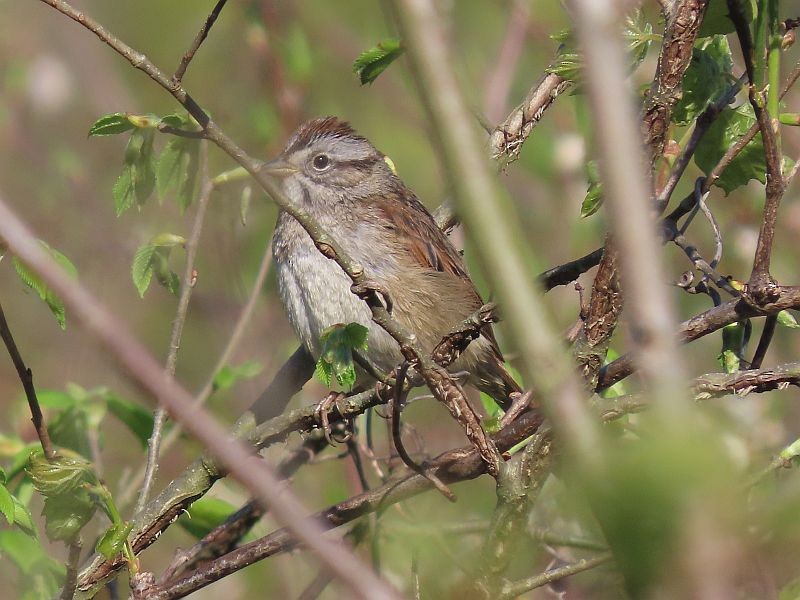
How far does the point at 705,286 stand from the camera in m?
2.17

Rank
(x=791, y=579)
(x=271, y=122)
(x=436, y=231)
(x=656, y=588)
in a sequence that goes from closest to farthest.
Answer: (x=656, y=588) → (x=791, y=579) → (x=436, y=231) → (x=271, y=122)

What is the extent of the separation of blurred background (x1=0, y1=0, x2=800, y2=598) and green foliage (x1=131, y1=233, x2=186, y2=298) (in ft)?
2.47

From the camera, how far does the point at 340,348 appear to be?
78.0 inches

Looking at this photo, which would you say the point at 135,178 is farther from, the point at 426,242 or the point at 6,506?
the point at 426,242

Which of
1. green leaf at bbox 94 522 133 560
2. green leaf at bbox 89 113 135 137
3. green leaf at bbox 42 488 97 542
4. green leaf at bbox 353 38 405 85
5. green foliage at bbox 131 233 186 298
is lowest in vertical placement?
green leaf at bbox 94 522 133 560

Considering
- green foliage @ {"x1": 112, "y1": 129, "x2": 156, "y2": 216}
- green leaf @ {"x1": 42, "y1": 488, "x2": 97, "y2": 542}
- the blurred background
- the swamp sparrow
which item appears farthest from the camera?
the blurred background

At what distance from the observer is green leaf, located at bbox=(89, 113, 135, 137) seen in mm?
2115

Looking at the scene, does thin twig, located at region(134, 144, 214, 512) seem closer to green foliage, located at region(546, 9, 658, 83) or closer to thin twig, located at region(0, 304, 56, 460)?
thin twig, located at region(0, 304, 56, 460)

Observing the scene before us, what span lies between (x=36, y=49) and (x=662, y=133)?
555 centimetres

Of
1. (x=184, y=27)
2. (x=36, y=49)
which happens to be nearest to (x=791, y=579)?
Answer: (x=184, y=27)

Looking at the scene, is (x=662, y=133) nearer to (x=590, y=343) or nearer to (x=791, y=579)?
(x=590, y=343)

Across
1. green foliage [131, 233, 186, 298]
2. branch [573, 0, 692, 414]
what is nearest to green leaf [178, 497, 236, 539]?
green foliage [131, 233, 186, 298]

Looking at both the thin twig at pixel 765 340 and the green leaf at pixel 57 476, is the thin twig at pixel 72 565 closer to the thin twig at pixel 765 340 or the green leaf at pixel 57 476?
the green leaf at pixel 57 476

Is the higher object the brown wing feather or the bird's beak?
the bird's beak
